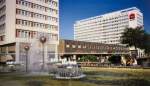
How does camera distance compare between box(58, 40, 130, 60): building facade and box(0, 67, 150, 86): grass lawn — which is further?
box(58, 40, 130, 60): building facade

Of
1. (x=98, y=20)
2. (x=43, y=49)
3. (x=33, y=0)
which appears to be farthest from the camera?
(x=98, y=20)

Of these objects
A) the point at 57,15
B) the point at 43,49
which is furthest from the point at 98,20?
the point at 43,49

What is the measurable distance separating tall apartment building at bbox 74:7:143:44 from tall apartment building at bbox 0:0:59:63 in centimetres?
7125

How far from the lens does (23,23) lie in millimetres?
55938

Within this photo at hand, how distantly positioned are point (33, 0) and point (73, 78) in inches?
1669

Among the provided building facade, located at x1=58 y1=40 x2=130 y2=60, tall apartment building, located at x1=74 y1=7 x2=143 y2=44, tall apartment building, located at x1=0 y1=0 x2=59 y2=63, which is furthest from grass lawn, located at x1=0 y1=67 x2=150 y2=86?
tall apartment building, located at x1=74 y1=7 x2=143 y2=44

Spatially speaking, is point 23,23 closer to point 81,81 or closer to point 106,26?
point 81,81

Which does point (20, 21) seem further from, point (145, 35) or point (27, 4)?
point (145, 35)

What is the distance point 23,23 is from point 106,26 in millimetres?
103157

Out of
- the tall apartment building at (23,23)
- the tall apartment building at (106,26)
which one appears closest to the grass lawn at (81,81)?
the tall apartment building at (23,23)

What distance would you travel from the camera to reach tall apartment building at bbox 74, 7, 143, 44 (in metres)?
136

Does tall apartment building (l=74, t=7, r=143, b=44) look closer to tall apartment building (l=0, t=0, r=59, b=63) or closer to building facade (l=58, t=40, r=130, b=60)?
building facade (l=58, t=40, r=130, b=60)

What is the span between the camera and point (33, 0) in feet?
193

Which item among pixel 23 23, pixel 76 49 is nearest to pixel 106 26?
pixel 76 49
